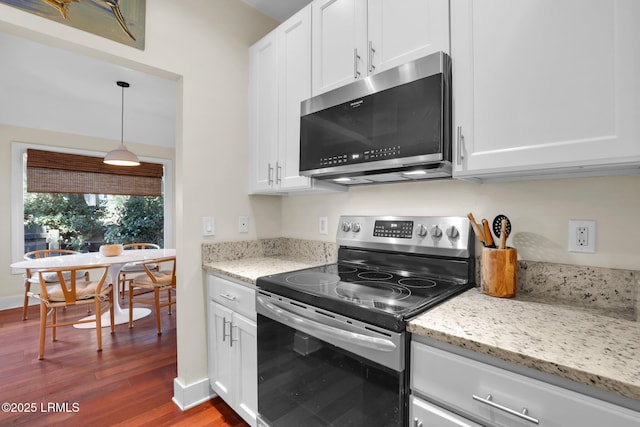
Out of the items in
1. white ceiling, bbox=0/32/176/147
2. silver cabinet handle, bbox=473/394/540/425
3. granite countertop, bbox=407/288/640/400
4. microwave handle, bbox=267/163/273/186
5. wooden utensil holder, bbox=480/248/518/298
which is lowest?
silver cabinet handle, bbox=473/394/540/425

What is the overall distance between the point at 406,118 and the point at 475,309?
2.51ft

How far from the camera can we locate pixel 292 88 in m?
1.79

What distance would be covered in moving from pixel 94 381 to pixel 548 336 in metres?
2.72

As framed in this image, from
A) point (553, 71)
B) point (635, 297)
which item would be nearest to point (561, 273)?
point (635, 297)

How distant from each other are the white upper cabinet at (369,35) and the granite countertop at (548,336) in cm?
98

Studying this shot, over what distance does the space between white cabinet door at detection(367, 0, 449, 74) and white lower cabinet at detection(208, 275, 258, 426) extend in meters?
1.28

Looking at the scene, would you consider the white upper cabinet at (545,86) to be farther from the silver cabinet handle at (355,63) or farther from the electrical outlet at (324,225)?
the electrical outlet at (324,225)

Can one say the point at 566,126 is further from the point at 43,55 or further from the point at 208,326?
the point at 43,55

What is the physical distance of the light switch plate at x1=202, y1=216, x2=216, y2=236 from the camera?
1946 mm

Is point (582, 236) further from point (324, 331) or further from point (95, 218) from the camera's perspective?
point (95, 218)

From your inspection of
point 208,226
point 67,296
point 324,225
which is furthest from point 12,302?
point 324,225

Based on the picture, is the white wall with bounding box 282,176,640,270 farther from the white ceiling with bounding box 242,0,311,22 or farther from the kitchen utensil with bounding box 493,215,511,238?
the white ceiling with bounding box 242,0,311,22

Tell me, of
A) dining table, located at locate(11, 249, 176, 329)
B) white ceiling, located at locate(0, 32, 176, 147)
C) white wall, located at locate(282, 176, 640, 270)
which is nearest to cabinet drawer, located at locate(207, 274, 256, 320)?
white wall, located at locate(282, 176, 640, 270)

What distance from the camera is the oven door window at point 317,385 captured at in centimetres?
95
